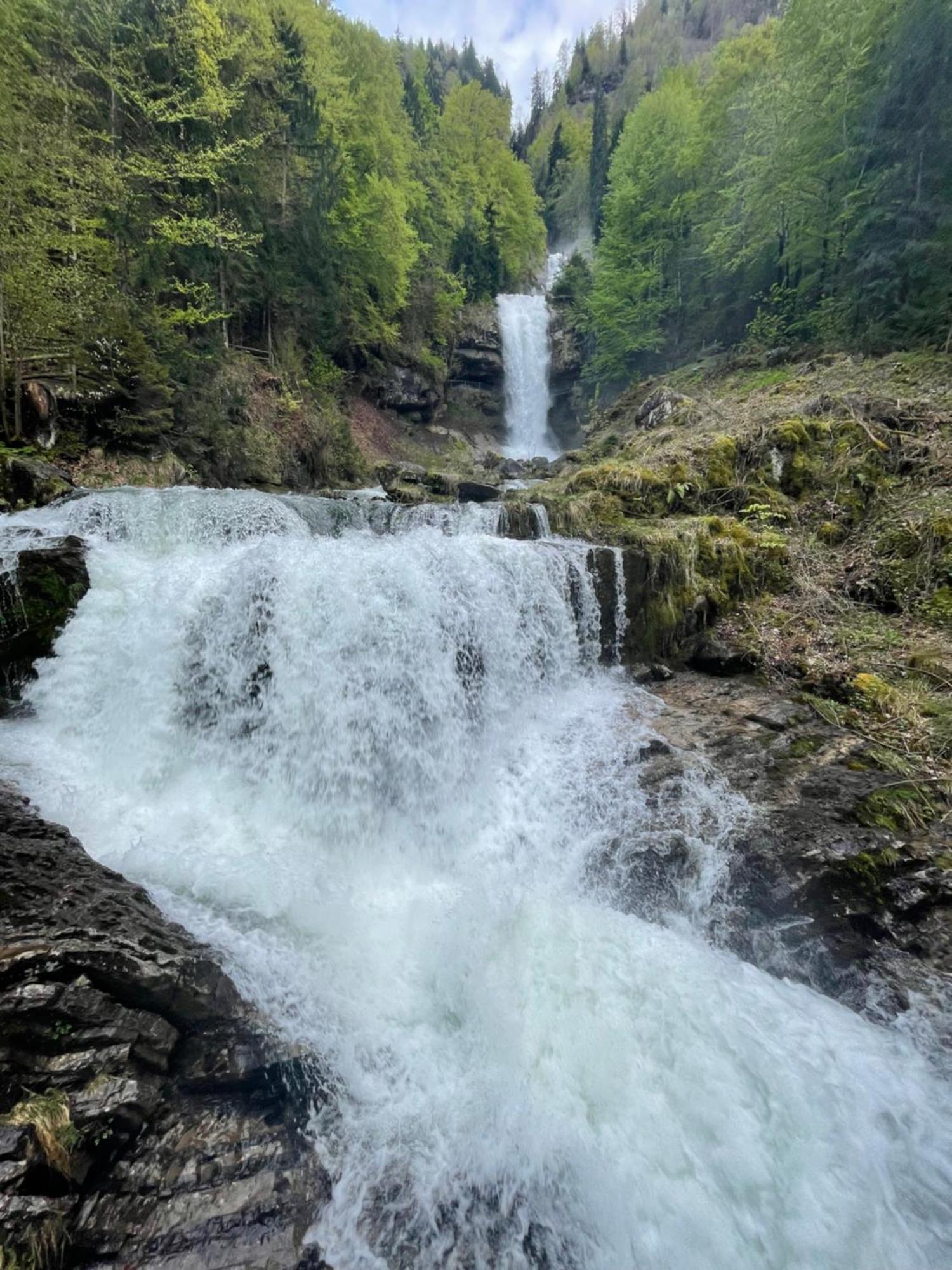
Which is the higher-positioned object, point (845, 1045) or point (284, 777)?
point (284, 777)

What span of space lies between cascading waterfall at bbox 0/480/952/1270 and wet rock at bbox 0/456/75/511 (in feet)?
3.07

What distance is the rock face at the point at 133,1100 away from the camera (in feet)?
6.43

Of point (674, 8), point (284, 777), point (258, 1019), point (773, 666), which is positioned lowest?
point (258, 1019)

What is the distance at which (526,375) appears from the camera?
24344mm

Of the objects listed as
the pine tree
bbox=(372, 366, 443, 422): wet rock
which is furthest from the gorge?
the pine tree

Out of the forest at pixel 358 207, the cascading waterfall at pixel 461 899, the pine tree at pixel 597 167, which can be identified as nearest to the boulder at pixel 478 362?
the forest at pixel 358 207

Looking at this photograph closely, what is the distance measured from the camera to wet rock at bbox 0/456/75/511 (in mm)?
6742

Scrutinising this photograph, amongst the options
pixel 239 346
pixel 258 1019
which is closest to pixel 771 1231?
pixel 258 1019

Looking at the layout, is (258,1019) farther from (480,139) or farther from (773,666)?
(480,139)

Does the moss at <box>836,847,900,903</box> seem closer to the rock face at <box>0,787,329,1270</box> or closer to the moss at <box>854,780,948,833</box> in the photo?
the moss at <box>854,780,948,833</box>

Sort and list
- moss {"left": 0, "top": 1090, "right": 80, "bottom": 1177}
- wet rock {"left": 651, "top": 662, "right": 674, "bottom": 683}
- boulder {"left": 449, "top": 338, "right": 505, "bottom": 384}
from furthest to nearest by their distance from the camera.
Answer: boulder {"left": 449, "top": 338, "right": 505, "bottom": 384}
wet rock {"left": 651, "top": 662, "right": 674, "bottom": 683}
moss {"left": 0, "top": 1090, "right": 80, "bottom": 1177}

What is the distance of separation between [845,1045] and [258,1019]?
3.20 m

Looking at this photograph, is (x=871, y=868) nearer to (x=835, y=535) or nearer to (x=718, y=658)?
(x=718, y=658)

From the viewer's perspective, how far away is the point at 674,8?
62438 mm
